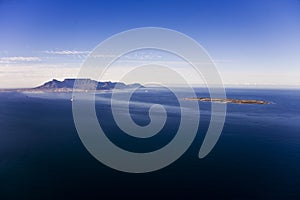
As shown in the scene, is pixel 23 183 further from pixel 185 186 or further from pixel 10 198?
pixel 185 186

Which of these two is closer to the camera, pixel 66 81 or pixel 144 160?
pixel 144 160

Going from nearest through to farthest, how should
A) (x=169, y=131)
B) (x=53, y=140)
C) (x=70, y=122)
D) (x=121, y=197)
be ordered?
(x=121, y=197)
(x=53, y=140)
(x=169, y=131)
(x=70, y=122)

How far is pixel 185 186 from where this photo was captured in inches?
246

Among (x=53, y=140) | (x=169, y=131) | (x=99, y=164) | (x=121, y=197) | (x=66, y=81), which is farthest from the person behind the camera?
(x=66, y=81)

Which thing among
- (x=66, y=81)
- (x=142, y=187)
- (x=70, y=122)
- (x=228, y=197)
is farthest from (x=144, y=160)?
(x=66, y=81)

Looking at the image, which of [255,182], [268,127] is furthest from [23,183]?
[268,127]

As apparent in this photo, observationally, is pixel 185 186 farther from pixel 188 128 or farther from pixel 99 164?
pixel 188 128

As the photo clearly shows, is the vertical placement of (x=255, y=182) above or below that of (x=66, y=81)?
below

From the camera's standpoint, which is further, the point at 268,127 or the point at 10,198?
the point at 268,127

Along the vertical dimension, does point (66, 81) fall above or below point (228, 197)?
above

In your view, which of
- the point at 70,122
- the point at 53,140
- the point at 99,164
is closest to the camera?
the point at 99,164

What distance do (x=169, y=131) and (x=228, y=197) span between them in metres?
6.75

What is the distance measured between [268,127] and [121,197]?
33.8ft

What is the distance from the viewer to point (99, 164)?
7.84 metres
